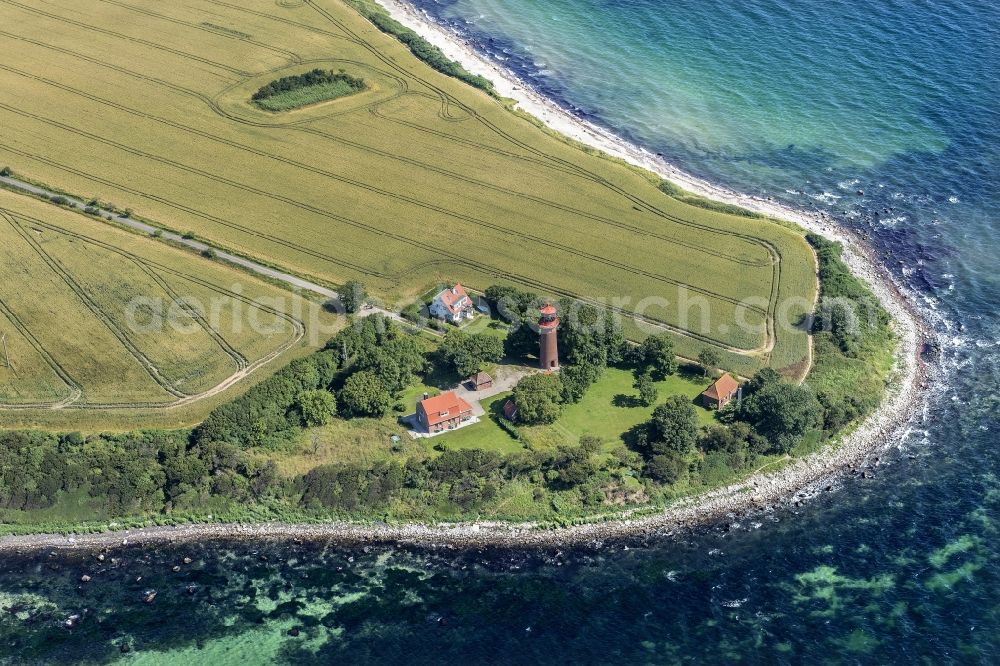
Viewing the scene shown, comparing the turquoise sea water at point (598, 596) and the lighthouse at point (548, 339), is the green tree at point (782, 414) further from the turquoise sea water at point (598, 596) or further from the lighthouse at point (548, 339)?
the lighthouse at point (548, 339)

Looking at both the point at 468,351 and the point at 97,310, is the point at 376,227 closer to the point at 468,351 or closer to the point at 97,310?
the point at 468,351

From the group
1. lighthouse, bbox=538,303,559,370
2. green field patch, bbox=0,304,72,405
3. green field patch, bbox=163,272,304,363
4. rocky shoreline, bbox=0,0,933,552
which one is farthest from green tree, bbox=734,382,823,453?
green field patch, bbox=0,304,72,405

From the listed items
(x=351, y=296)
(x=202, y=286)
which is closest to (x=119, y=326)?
(x=202, y=286)

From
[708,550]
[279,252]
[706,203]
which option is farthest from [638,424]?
[279,252]

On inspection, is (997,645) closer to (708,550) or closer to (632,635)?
(708,550)

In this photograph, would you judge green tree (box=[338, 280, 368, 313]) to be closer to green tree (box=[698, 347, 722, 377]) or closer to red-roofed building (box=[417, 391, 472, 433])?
red-roofed building (box=[417, 391, 472, 433])

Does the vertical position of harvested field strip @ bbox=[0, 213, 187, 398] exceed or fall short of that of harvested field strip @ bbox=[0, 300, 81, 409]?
it exceeds it

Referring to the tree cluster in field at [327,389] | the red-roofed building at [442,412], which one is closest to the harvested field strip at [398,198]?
the tree cluster in field at [327,389]
